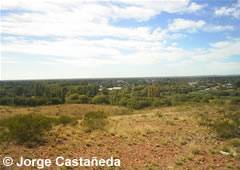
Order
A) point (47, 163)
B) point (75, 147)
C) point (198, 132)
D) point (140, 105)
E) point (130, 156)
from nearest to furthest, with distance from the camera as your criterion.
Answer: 1. point (47, 163)
2. point (130, 156)
3. point (75, 147)
4. point (198, 132)
5. point (140, 105)

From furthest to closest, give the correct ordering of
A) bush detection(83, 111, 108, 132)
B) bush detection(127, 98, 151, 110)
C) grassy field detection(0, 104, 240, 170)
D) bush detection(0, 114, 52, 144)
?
1. bush detection(127, 98, 151, 110)
2. bush detection(83, 111, 108, 132)
3. bush detection(0, 114, 52, 144)
4. grassy field detection(0, 104, 240, 170)

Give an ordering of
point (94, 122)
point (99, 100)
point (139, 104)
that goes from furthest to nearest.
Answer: point (99, 100) → point (139, 104) → point (94, 122)

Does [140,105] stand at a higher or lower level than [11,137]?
lower

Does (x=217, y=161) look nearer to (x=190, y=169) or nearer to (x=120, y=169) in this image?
(x=190, y=169)

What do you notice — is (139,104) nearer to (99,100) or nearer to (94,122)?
(99,100)

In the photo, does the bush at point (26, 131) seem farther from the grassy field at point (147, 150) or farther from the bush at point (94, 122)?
the bush at point (94, 122)

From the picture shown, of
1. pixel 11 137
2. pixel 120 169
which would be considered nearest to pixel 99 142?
pixel 120 169

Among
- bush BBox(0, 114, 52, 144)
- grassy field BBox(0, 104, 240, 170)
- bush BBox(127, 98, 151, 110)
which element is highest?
bush BBox(0, 114, 52, 144)

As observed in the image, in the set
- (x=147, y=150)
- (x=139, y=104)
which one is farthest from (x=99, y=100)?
(x=147, y=150)

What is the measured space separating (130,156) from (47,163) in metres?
3.22

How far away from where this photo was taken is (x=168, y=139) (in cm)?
855

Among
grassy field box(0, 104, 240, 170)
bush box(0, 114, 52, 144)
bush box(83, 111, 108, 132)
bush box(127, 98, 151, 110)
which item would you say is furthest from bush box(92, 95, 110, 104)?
bush box(0, 114, 52, 144)

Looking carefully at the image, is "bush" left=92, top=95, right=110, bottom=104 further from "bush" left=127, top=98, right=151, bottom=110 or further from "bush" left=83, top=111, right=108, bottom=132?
"bush" left=83, top=111, right=108, bottom=132

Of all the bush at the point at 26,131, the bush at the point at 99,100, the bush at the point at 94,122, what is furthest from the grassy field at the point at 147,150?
the bush at the point at 99,100
